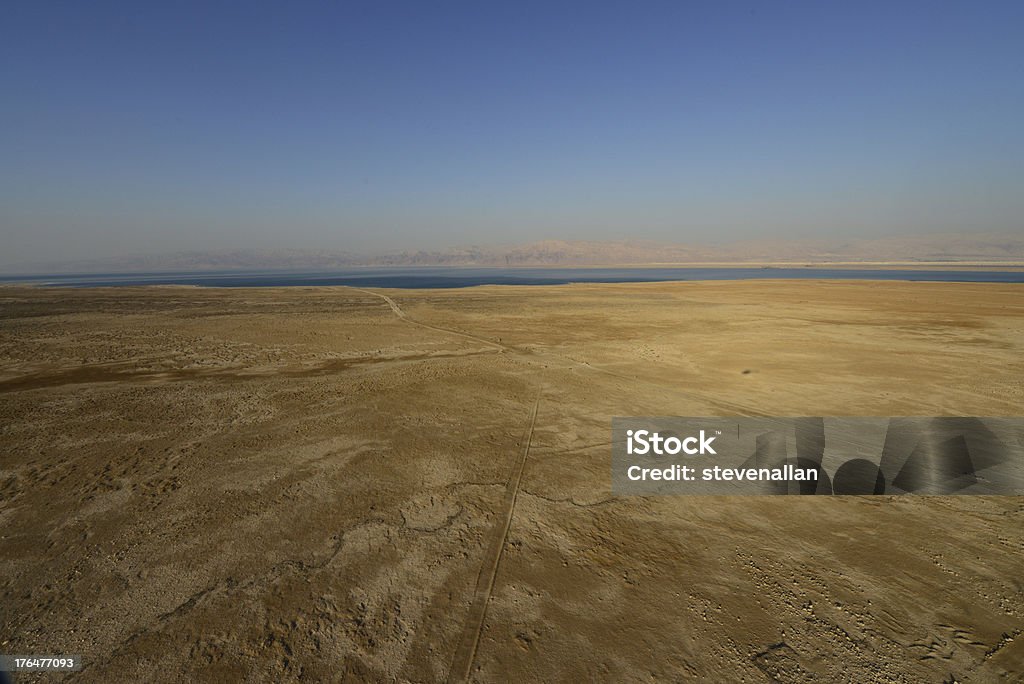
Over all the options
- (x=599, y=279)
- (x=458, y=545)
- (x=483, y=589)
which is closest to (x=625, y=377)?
(x=458, y=545)

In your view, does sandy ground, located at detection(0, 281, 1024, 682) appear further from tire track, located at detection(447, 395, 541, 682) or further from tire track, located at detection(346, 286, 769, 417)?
tire track, located at detection(346, 286, 769, 417)

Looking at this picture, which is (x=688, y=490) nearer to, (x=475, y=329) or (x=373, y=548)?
(x=373, y=548)

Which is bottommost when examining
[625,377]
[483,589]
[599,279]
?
[483,589]

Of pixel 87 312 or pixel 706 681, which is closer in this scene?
pixel 706 681

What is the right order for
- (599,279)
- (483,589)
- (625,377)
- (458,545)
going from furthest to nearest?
(599,279), (625,377), (458,545), (483,589)

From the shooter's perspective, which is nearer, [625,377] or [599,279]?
[625,377]

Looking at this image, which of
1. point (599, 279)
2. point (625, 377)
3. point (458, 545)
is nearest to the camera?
point (458, 545)

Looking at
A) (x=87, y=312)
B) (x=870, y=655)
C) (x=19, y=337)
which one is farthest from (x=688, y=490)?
(x=87, y=312)

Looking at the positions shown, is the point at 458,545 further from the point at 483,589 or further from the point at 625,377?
the point at 625,377
